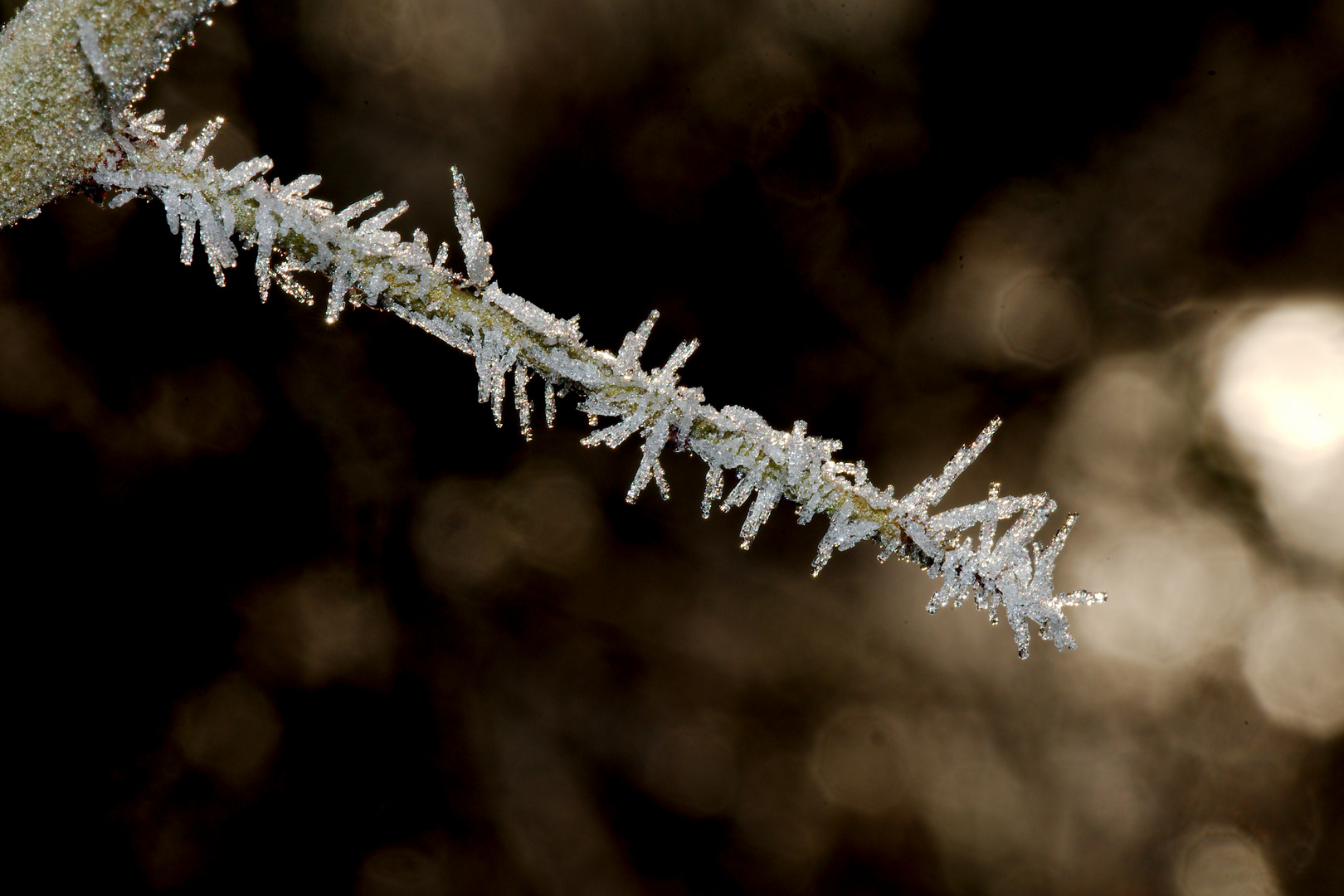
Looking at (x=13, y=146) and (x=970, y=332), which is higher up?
(x=970, y=332)

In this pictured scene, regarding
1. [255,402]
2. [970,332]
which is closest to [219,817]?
[255,402]

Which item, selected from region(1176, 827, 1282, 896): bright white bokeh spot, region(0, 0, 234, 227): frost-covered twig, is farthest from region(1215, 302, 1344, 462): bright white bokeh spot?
region(0, 0, 234, 227): frost-covered twig

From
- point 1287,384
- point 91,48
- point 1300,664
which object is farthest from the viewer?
point 1300,664

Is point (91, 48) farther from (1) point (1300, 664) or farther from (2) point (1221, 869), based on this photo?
(2) point (1221, 869)

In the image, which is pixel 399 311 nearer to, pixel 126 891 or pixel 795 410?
pixel 795 410

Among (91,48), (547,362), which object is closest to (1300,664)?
(547,362)
